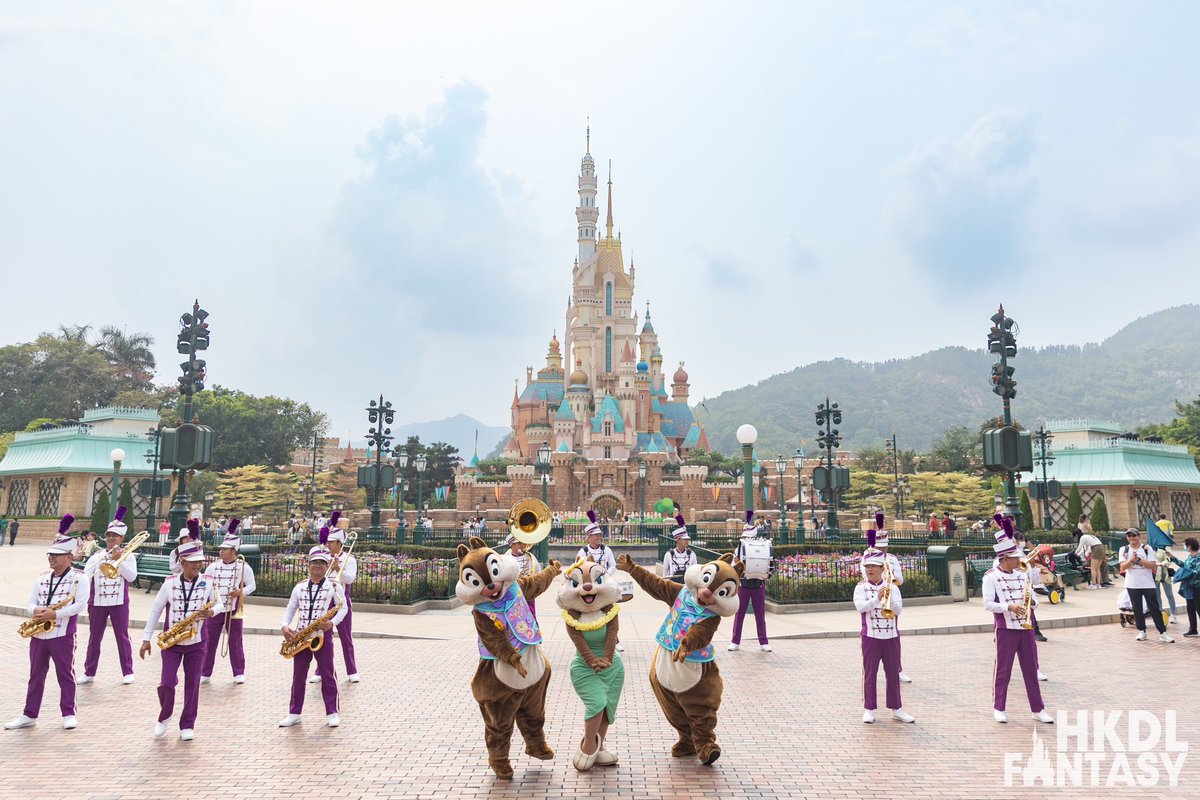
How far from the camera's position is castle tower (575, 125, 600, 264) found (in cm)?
8775

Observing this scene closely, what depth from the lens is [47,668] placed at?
277 inches

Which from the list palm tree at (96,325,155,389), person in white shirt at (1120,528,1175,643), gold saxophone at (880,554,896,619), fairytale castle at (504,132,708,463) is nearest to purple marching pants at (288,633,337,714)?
gold saxophone at (880,554,896,619)

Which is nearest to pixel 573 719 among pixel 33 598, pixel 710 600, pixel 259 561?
pixel 710 600

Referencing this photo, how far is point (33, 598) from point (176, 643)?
180 cm

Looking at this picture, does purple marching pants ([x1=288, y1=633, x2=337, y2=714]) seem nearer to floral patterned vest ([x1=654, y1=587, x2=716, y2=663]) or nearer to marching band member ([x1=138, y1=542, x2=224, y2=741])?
marching band member ([x1=138, y1=542, x2=224, y2=741])

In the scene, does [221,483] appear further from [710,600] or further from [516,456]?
[710,600]

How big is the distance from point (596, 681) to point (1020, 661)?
4.55 metres

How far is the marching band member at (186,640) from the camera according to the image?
21.7 ft

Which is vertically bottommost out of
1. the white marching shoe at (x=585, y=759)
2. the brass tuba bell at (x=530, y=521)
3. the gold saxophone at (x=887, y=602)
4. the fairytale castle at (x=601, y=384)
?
the white marching shoe at (x=585, y=759)

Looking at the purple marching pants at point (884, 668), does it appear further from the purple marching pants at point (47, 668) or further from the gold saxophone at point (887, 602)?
the purple marching pants at point (47, 668)

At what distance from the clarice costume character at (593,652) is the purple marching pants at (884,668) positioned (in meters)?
2.89

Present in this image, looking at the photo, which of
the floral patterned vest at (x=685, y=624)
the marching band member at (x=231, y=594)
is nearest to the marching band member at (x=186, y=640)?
the marching band member at (x=231, y=594)

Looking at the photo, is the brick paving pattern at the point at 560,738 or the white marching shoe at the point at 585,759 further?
the white marching shoe at the point at 585,759

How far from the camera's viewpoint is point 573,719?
7.31 meters
